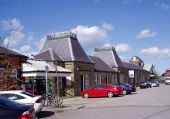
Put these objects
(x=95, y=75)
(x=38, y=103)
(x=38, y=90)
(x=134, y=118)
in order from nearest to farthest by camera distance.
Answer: (x=134, y=118) → (x=38, y=103) → (x=38, y=90) → (x=95, y=75)

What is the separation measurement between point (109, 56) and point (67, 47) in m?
18.5

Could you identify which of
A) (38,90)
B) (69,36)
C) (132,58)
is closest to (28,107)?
(38,90)

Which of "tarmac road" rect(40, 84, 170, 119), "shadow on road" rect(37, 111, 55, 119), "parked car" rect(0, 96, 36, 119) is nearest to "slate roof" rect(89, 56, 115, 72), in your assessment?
"tarmac road" rect(40, 84, 170, 119)

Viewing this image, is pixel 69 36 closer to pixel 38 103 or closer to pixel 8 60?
pixel 8 60

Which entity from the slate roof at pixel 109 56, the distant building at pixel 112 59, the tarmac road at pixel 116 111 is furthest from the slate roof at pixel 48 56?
the slate roof at pixel 109 56

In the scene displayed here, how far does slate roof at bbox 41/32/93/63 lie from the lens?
40.3 metres

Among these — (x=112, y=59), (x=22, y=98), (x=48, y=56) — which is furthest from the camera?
(x=112, y=59)

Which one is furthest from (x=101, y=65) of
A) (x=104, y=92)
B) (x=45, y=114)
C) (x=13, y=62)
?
(x=45, y=114)

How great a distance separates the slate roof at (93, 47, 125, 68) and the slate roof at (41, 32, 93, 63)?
14.8 m

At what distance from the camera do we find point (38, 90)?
33875 mm

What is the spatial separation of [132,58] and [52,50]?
5999cm

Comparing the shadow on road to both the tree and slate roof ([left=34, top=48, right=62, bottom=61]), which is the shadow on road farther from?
slate roof ([left=34, top=48, right=62, bottom=61])

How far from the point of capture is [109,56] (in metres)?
58.8

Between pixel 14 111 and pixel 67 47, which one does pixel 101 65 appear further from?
pixel 14 111
